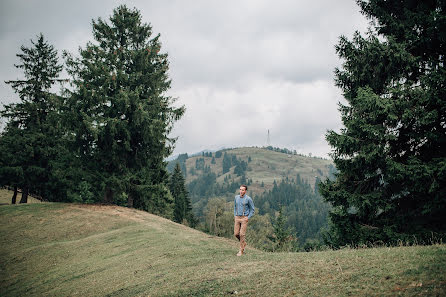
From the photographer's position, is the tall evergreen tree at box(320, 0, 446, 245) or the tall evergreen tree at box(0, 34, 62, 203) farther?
the tall evergreen tree at box(0, 34, 62, 203)

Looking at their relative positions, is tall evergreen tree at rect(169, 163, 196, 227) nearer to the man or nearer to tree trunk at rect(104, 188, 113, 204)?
tree trunk at rect(104, 188, 113, 204)

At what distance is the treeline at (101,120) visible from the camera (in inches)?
894

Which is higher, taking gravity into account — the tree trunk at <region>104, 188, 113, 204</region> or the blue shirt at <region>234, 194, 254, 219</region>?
the blue shirt at <region>234, 194, 254, 219</region>

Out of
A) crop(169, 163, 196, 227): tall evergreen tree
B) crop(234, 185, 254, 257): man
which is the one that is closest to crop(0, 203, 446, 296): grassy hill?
crop(234, 185, 254, 257): man

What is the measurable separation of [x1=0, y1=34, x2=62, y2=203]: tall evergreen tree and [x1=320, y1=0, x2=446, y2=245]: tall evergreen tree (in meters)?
28.1

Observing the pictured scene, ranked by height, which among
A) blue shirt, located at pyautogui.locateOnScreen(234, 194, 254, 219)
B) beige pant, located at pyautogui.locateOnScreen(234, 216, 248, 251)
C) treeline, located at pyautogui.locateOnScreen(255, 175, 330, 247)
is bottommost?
treeline, located at pyautogui.locateOnScreen(255, 175, 330, 247)

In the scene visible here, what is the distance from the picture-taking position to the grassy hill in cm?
543

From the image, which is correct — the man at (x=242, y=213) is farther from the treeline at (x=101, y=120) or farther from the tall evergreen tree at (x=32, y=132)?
the tall evergreen tree at (x=32, y=132)

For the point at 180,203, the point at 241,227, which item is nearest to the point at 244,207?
the point at 241,227

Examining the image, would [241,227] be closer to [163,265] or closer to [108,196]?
[163,265]

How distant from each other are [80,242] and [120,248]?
4.10m

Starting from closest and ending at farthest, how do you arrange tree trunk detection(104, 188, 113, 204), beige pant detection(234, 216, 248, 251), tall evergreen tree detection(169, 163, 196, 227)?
1. beige pant detection(234, 216, 248, 251)
2. tree trunk detection(104, 188, 113, 204)
3. tall evergreen tree detection(169, 163, 196, 227)

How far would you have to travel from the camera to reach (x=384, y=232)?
11664 mm

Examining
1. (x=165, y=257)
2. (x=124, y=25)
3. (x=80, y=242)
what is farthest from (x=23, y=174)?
(x=165, y=257)
